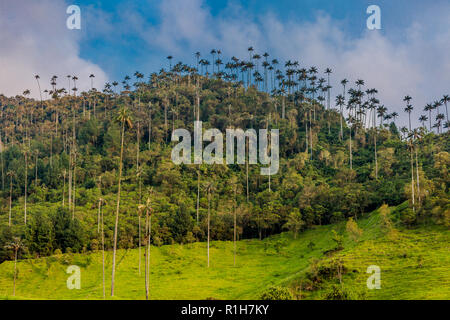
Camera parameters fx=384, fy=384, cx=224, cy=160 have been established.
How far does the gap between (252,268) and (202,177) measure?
2051 inches

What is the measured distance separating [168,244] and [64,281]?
29610 millimetres

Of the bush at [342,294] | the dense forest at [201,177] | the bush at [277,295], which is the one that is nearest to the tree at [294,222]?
the dense forest at [201,177]

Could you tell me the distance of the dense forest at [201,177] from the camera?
Result: 312 ft

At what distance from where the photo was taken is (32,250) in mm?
90812

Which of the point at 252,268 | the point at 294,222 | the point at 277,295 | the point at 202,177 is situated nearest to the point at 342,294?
the point at 277,295

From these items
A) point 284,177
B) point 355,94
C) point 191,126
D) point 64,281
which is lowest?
point 64,281

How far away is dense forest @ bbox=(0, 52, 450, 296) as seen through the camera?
312 ft

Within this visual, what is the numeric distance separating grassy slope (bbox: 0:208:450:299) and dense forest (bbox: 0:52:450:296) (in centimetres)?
556

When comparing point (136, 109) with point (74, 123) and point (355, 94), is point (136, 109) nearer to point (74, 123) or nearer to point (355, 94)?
point (74, 123)

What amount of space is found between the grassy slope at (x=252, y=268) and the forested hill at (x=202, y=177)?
585cm

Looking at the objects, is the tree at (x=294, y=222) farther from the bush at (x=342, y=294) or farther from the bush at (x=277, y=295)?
the bush at (x=277, y=295)

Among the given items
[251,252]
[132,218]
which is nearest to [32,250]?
[132,218]

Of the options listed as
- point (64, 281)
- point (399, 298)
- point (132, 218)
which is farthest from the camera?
point (132, 218)

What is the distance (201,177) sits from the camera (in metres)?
130
